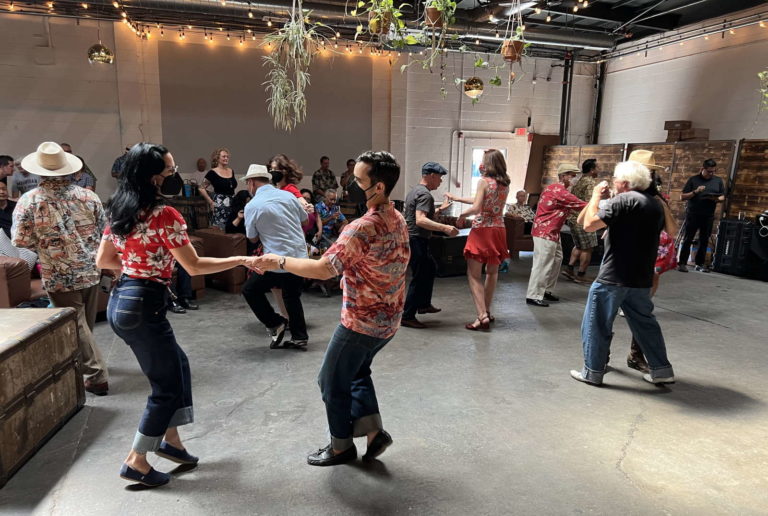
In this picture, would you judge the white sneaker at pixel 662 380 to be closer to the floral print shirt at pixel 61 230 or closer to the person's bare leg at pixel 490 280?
the person's bare leg at pixel 490 280

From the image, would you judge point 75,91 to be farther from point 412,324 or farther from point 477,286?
point 477,286

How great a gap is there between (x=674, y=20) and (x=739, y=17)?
1165 mm

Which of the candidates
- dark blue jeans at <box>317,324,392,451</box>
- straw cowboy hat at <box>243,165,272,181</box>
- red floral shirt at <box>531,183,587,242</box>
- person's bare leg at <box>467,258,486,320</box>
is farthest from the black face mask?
red floral shirt at <box>531,183,587,242</box>

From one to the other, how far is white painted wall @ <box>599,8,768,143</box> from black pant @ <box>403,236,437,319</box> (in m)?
6.58

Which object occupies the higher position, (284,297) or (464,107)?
(464,107)

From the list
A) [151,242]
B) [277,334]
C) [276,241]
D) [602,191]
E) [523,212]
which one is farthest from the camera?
[523,212]

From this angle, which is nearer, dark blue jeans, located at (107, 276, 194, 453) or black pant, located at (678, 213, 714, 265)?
dark blue jeans, located at (107, 276, 194, 453)

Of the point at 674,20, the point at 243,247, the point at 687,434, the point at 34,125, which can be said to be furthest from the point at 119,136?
the point at 674,20

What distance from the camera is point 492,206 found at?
14.1ft

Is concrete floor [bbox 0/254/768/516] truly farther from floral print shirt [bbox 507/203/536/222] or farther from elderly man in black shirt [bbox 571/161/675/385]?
floral print shirt [bbox 507/203/536/222]

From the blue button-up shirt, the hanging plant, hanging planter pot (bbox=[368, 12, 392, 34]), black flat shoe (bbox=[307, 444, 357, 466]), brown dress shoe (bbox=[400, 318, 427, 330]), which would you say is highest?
hanging planter pot (bbox=[368, 12, 392, 34])

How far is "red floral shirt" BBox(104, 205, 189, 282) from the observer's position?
6.57 feet

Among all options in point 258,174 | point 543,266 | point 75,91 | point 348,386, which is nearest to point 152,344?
point 348,386

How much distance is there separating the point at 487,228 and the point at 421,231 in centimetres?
59
